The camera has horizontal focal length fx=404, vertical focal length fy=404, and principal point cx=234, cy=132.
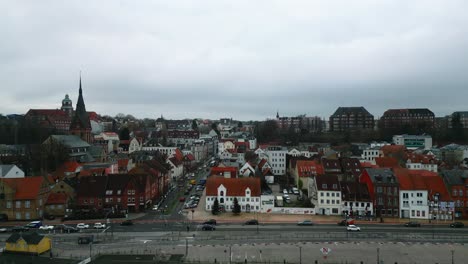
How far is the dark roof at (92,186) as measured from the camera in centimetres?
5303

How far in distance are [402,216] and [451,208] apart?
5.93 metres

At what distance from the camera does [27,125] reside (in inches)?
4156

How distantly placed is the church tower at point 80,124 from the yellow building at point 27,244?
62.6 metres

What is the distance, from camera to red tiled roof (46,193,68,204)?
51.3 m

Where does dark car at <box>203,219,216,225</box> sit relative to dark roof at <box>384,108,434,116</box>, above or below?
below

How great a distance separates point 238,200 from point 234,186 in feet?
6.81

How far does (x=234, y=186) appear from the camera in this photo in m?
55.7

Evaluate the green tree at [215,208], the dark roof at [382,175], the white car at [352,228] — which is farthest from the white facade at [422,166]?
the green tree at [215,208]

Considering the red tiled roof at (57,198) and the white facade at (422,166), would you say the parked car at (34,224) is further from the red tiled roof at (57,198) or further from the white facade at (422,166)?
the white facade at (422,166)

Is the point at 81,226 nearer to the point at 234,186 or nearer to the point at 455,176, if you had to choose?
the point at 234,186

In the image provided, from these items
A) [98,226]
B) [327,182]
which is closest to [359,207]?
[327,182]

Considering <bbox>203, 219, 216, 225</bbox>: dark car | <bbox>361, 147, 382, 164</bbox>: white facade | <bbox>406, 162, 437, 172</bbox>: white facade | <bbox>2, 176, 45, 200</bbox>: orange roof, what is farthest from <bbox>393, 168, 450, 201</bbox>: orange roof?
<bbox>2, 176, 45, 200</bbox>: orange roof

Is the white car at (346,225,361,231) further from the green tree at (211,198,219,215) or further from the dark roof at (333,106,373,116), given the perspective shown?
the dark roof at (333,106,373,116)

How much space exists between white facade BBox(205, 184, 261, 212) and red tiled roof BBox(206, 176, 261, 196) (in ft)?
1.35
